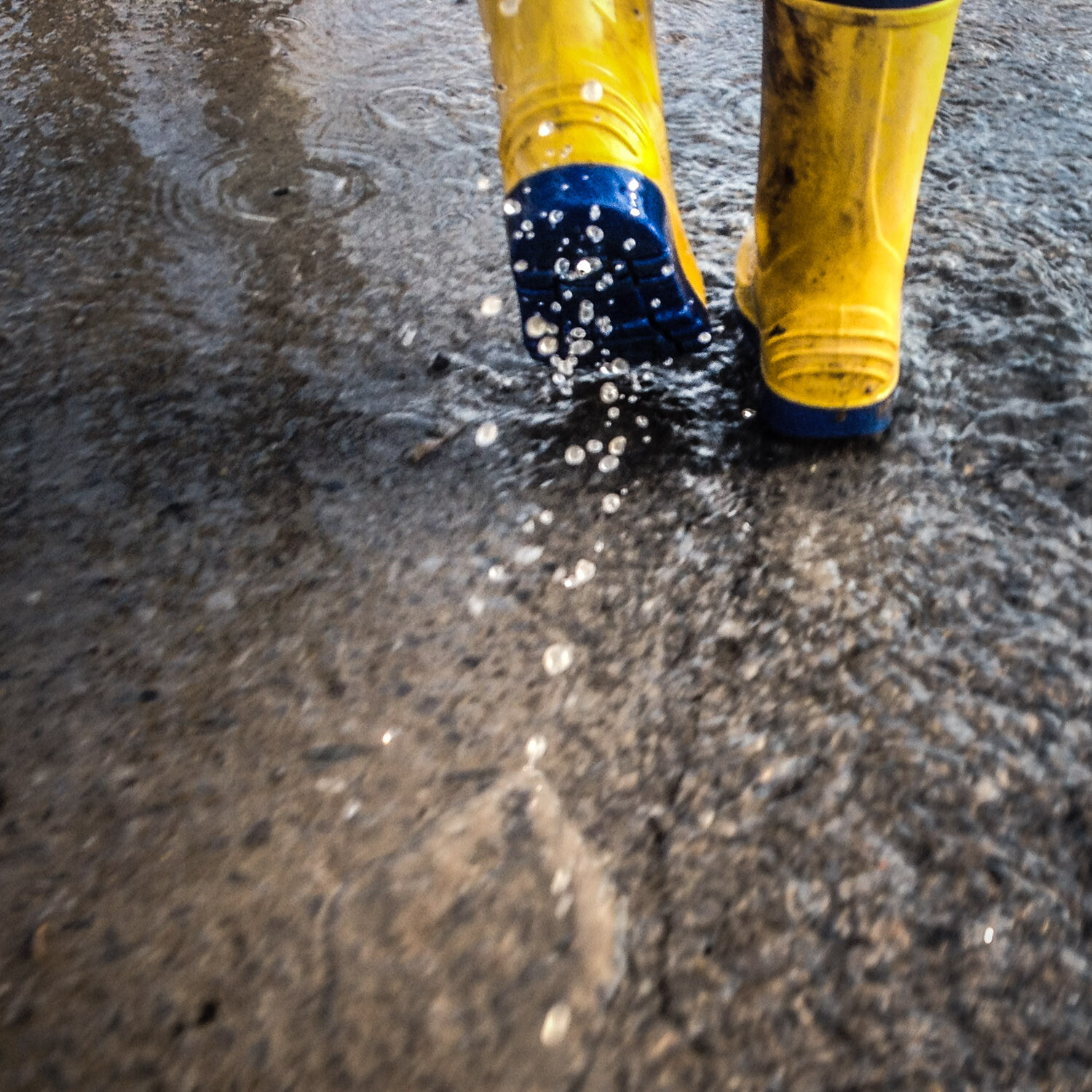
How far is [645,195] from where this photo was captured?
1019 mm

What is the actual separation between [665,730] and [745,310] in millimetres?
646

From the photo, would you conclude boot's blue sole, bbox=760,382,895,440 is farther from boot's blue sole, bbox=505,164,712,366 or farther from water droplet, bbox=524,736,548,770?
water droplet, bbox=524,736,548,770

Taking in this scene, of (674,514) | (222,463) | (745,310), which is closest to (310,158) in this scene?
(222,463)

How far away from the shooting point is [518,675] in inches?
37.0

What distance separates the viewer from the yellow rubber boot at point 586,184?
992 millimetres

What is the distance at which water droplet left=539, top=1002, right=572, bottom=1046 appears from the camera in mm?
682

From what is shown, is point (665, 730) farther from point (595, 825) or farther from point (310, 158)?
point (310, 158)

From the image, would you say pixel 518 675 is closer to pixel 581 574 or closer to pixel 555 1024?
pixel 581 574

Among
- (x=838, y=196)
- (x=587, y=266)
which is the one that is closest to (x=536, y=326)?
(x=587, y=266)

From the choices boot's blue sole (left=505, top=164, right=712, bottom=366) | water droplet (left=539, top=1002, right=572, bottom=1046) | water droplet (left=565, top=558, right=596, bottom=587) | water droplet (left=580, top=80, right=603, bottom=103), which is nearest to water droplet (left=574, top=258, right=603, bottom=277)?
boot's blue sole (left=505, top=164, right=712, bottom=366)

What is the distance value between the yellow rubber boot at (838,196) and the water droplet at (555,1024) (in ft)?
2.37

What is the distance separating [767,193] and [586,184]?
24 centimetres

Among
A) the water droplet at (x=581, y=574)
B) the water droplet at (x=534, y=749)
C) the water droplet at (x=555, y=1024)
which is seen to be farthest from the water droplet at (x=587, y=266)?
the water droplet at (x=555, y=1024)

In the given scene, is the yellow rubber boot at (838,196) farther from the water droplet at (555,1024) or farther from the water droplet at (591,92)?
the water droplet at (555,1024)
